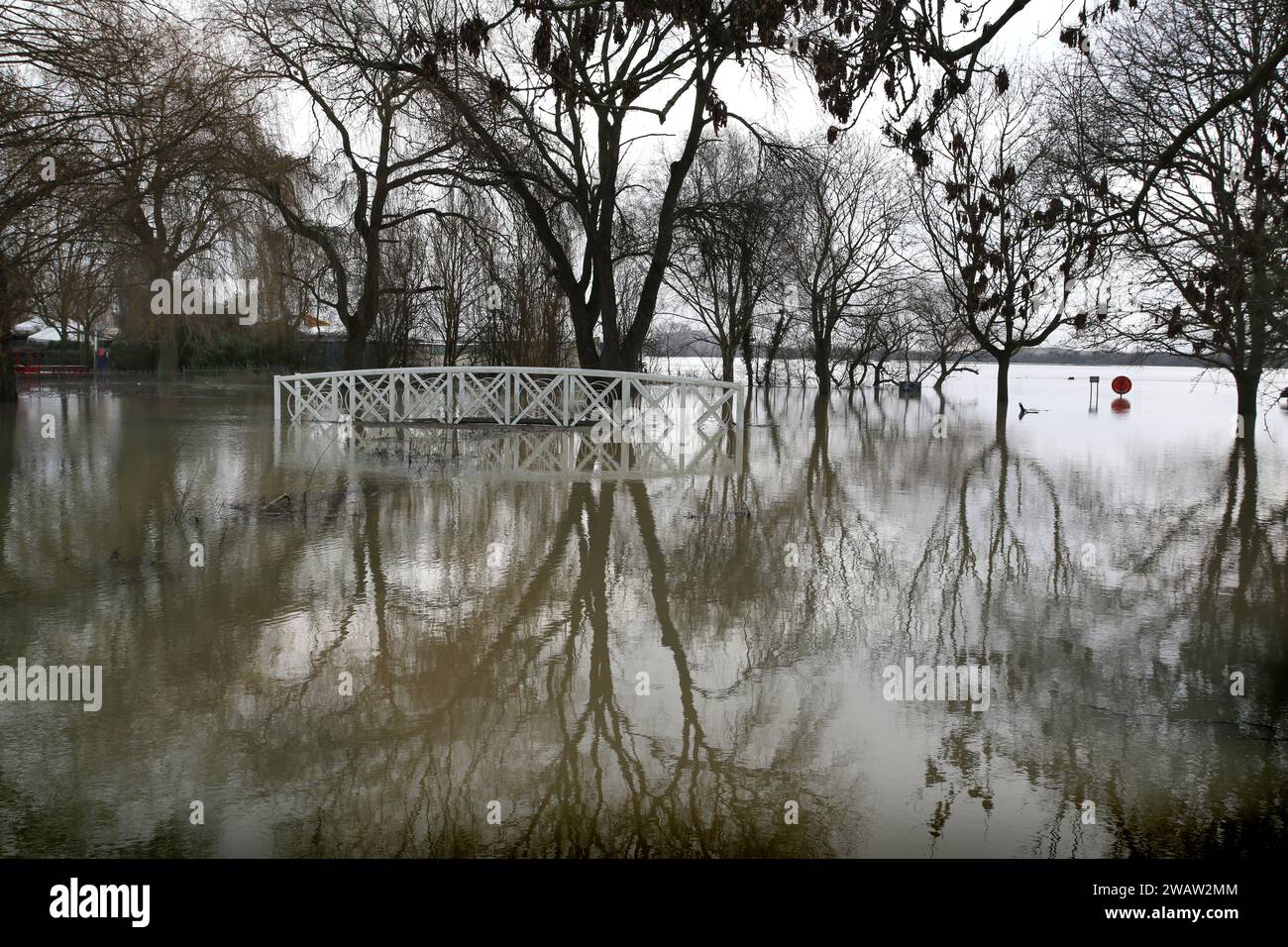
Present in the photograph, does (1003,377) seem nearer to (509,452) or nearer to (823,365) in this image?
(823,365)

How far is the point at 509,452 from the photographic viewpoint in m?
15.0

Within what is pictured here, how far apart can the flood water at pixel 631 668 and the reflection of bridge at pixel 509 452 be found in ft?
4.41

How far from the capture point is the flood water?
11.5 ft

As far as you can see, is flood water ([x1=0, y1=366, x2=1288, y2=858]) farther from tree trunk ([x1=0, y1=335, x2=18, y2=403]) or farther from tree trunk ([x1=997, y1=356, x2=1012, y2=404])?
tree trunk ([x1=997, y1=356, x2=1012, y2=404])

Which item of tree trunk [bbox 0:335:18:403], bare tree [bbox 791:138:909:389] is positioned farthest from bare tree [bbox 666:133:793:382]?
tree trunk [bbox 0:335:18:403]

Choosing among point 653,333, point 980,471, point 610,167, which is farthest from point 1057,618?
point 653,333

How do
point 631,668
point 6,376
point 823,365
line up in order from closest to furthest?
point 631,668 < point 6,376 < point 823,365

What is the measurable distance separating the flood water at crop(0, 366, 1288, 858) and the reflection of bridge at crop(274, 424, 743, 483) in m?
1.34

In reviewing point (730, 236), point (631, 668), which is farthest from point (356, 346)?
point (631, 668)

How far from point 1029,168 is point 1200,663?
20137 mm

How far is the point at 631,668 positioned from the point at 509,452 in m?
10.2

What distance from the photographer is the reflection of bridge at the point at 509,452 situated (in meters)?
12.8

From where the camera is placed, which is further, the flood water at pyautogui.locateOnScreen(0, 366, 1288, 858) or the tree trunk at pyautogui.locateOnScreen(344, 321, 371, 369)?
the tree trunk at pyautogui.locateOnScreen(344, 321, 371, 369)
